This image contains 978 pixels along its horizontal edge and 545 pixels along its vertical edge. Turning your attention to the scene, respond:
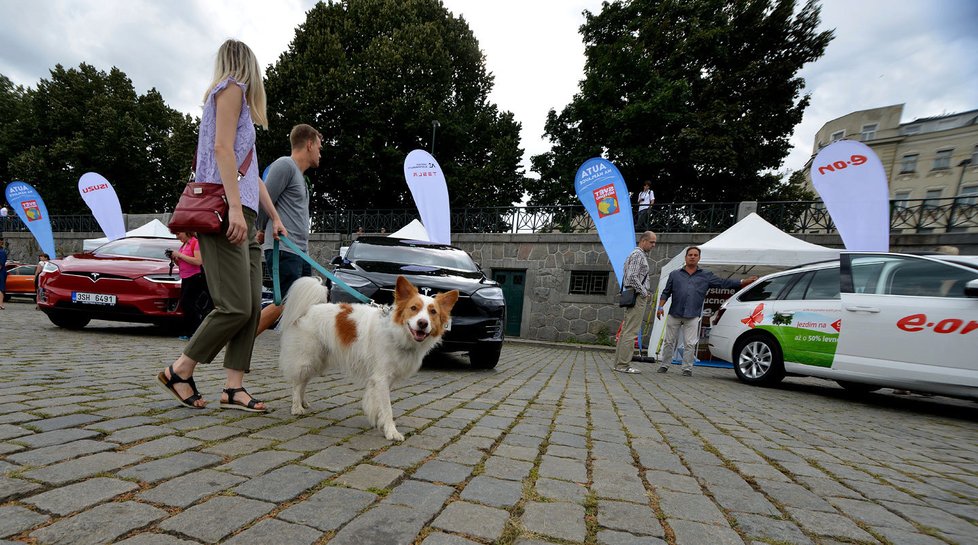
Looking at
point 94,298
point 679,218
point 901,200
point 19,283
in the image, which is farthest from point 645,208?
point 19,283

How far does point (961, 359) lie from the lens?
467 cm

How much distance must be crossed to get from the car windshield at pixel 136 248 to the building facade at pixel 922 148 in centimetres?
4514

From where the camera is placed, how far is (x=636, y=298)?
757 centimetres

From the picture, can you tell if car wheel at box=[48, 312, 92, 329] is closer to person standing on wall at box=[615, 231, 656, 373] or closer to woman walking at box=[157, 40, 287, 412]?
woman walking at box=[157, 40, 287, 412]

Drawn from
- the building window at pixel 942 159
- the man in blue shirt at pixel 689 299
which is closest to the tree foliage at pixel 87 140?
the man in blue shirt at pixel 689 299

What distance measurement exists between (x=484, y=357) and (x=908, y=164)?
177 feet

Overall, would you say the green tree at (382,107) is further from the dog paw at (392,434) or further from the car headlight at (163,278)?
the dog paw at (392,434)

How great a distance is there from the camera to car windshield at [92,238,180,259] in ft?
24.5

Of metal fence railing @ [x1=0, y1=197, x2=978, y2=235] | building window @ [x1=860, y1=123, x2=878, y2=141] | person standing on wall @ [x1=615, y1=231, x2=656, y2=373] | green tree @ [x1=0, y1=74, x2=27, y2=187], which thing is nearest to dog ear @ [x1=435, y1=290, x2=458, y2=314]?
person standing on wall @ [x1=615, y1=231, x2=656, y2=373]

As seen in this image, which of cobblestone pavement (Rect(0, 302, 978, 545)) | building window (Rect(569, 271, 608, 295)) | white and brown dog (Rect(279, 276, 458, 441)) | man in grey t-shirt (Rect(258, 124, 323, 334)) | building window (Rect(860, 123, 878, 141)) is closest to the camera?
cobblestone pavement (Rect(0, 302, 978, 545))

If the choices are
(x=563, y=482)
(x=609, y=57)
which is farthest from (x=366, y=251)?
(x=609, y=57)

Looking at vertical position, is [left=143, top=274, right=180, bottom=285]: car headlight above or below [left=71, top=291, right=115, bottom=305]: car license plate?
above

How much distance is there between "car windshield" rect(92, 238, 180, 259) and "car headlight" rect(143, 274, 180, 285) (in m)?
0.94

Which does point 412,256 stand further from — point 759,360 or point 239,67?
point 759,360
